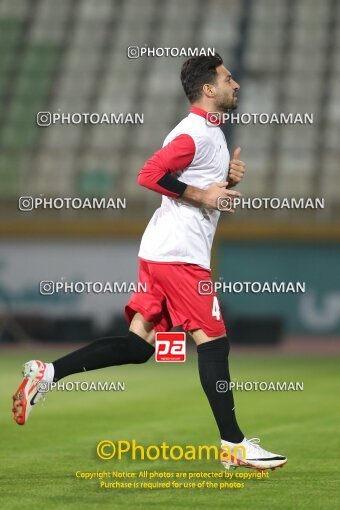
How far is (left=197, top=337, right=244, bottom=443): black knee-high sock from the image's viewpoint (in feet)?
20.9

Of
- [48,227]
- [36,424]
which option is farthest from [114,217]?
[36,424]

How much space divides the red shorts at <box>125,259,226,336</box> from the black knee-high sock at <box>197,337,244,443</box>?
0.08m

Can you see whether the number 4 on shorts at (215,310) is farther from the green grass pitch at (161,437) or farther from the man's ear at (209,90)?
the man's ear at (209,90)

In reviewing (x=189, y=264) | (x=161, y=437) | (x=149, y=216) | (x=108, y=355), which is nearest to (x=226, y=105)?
(x=189, y=264)

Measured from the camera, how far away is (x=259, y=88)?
39750 millimetres

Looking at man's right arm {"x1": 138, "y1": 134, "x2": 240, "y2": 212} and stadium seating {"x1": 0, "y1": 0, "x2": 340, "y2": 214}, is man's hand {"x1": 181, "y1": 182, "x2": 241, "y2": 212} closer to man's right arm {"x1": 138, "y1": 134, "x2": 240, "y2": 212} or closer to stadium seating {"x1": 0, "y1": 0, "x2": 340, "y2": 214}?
man's right arm {"x1": 138, "y1": 134, "x2": 240, "y2": 212}

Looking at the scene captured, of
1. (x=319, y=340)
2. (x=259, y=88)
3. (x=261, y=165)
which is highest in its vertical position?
(x=259, y=88)

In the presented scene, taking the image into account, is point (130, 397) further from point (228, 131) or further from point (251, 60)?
point (251, 60)

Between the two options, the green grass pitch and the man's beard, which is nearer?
the green grass pitch

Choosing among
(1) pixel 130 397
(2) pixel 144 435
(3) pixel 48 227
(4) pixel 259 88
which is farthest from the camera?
(4) pixel 259 88

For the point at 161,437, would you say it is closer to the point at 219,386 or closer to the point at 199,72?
the point at 219,386

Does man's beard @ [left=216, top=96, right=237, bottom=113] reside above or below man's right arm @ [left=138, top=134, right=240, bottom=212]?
above

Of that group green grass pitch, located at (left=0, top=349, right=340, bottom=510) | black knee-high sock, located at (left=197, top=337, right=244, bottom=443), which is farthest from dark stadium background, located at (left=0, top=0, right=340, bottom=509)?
black knee-high sock, located at (left=197, top=337, right=244, bottom=443)

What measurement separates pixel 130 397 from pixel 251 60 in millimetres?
28873
